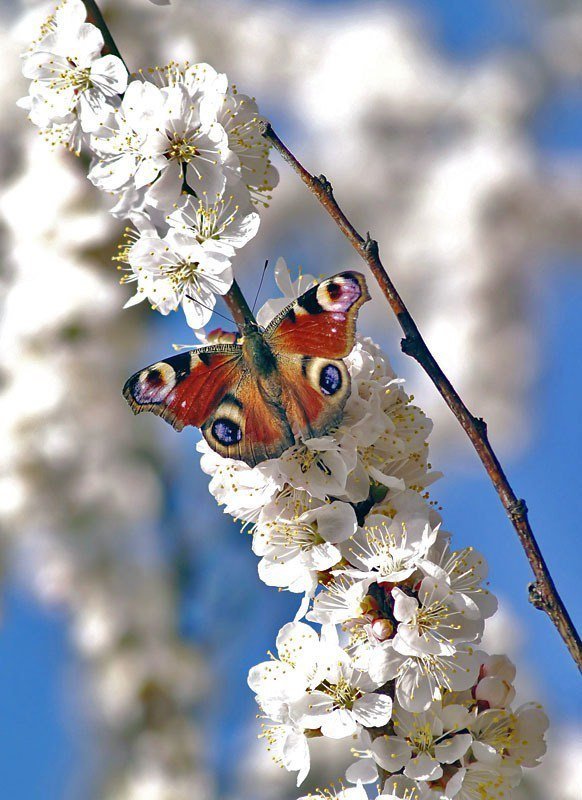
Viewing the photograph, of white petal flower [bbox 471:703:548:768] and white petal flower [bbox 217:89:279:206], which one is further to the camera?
white petal flower [bbox 217:89:279:206]

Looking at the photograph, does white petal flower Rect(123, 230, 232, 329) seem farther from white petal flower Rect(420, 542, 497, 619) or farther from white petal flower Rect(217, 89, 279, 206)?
white petal flower Rect(420, 542, 497, 619)

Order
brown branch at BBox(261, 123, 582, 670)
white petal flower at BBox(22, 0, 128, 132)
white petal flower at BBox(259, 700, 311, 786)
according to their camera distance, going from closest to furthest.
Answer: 1. brown branch at BBox(261, 123, 582, 670)
2. white petal flower at BBox(259, 700, 311, 786)
3. white petal flower at BBox(22, 0, 128, 132)

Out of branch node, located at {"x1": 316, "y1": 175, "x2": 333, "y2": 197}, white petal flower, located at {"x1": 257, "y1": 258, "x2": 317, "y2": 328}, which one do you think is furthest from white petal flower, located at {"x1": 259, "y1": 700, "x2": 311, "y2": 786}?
branch node, located at {"x1": 316, "y1": 175, "x2": 333, "y2": 197}

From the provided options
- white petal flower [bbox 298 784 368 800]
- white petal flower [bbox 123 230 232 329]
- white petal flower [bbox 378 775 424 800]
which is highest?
white petal flower [bbox 123 230 232 329]

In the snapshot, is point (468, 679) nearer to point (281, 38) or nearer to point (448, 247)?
point (448, 247)

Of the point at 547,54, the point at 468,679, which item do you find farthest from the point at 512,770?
the point at 547,54

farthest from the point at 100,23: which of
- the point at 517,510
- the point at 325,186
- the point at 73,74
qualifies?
the point at 517,510
